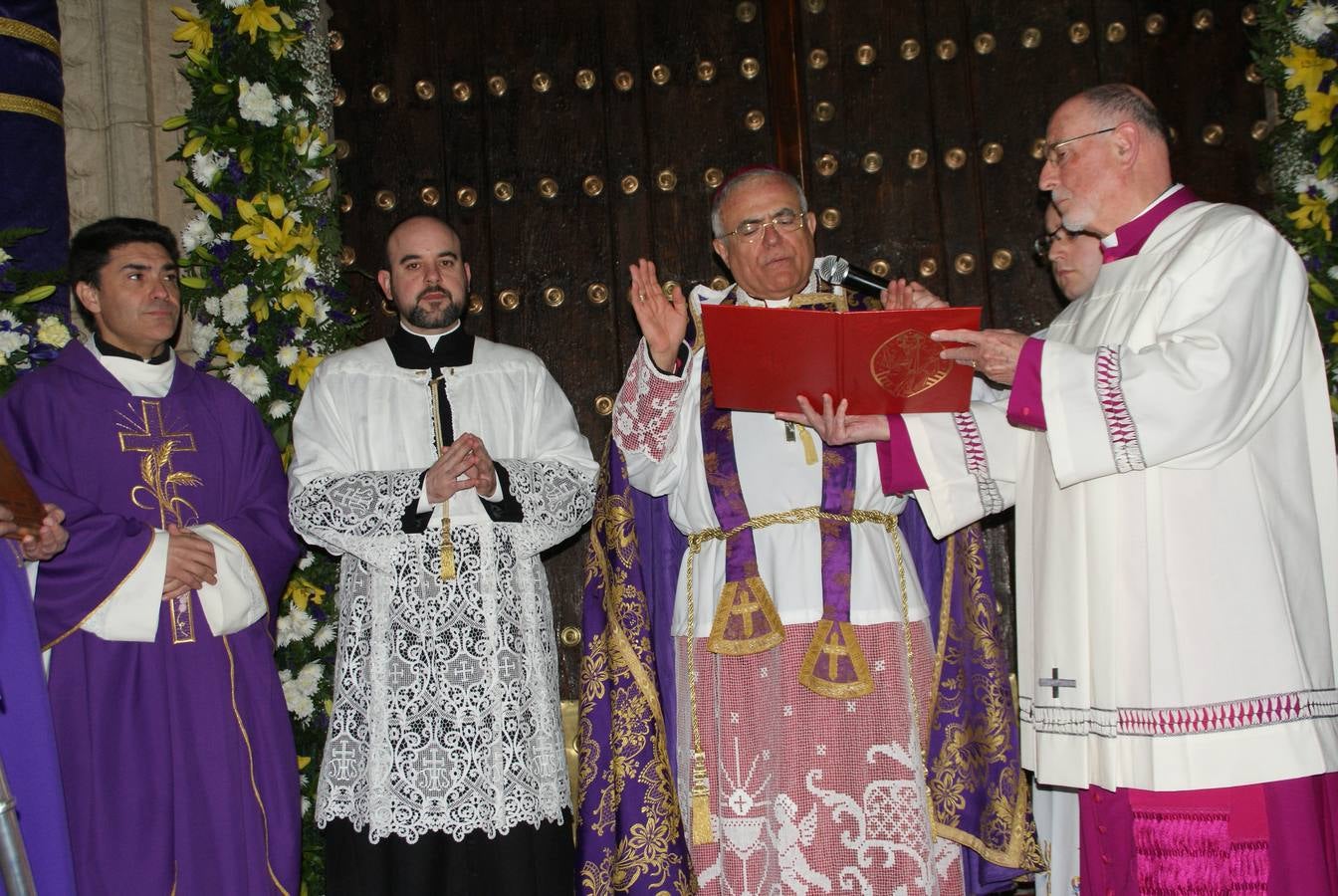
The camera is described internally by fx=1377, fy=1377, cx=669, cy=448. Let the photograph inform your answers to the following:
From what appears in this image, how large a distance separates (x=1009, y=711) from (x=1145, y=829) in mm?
750

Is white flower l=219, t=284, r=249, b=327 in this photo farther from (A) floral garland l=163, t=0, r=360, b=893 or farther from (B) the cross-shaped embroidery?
(B) the cross-shaped embroidery

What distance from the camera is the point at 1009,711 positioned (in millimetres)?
3592

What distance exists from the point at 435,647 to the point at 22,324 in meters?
1.57

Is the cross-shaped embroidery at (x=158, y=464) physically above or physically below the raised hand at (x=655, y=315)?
below

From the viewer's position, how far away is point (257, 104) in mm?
4199

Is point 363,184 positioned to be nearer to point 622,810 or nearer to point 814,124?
point 814,124

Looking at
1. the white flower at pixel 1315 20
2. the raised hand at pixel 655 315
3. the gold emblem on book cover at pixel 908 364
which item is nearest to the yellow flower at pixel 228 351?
the raised hand at pixel 655 315

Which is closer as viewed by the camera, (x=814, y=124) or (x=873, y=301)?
(x=873, y=301)

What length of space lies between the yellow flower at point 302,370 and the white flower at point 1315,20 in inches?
123

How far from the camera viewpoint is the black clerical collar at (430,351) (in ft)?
13.0

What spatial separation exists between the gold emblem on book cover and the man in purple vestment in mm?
1709

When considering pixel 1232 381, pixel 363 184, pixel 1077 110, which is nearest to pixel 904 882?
pixel 1232 381

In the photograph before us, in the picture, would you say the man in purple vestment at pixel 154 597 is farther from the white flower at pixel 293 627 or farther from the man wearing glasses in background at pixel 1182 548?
the man wearing glasses in background at pixel 1182 548

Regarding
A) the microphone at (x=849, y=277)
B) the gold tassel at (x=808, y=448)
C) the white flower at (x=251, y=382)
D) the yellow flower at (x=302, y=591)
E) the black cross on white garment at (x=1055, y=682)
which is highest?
the microphone at (x=849, y=277)
